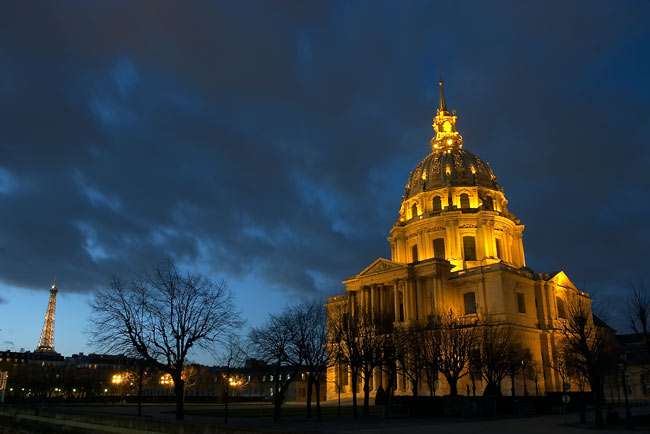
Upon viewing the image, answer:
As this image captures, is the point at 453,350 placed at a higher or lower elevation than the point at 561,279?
lower

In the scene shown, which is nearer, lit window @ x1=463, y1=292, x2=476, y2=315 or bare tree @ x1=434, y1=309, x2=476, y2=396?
bare tree @ x1=434, y1=309, x2=476, y2=396

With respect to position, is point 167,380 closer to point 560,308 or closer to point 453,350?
point 453,350

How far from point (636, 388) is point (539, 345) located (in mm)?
19035

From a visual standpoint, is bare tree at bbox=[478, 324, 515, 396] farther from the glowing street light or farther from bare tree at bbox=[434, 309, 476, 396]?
the glowing street light

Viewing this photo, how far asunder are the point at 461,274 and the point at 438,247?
1084cm

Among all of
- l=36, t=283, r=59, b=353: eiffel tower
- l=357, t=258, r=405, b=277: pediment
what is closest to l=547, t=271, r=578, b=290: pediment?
l=357, t=258, r=405, b=277: pediment

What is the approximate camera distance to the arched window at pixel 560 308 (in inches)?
3349

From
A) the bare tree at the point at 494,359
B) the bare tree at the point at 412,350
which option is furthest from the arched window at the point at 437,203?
the bare tree at the point at 412,350

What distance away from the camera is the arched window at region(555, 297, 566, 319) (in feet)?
279

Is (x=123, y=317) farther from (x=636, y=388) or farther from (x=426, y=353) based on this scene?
(x=636, y=388)

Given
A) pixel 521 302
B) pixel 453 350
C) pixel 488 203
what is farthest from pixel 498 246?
pixel 453 350

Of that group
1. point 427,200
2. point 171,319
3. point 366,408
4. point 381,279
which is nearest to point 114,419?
point 171,319

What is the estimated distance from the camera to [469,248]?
89.5 metres

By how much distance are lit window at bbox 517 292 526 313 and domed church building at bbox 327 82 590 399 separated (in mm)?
152
